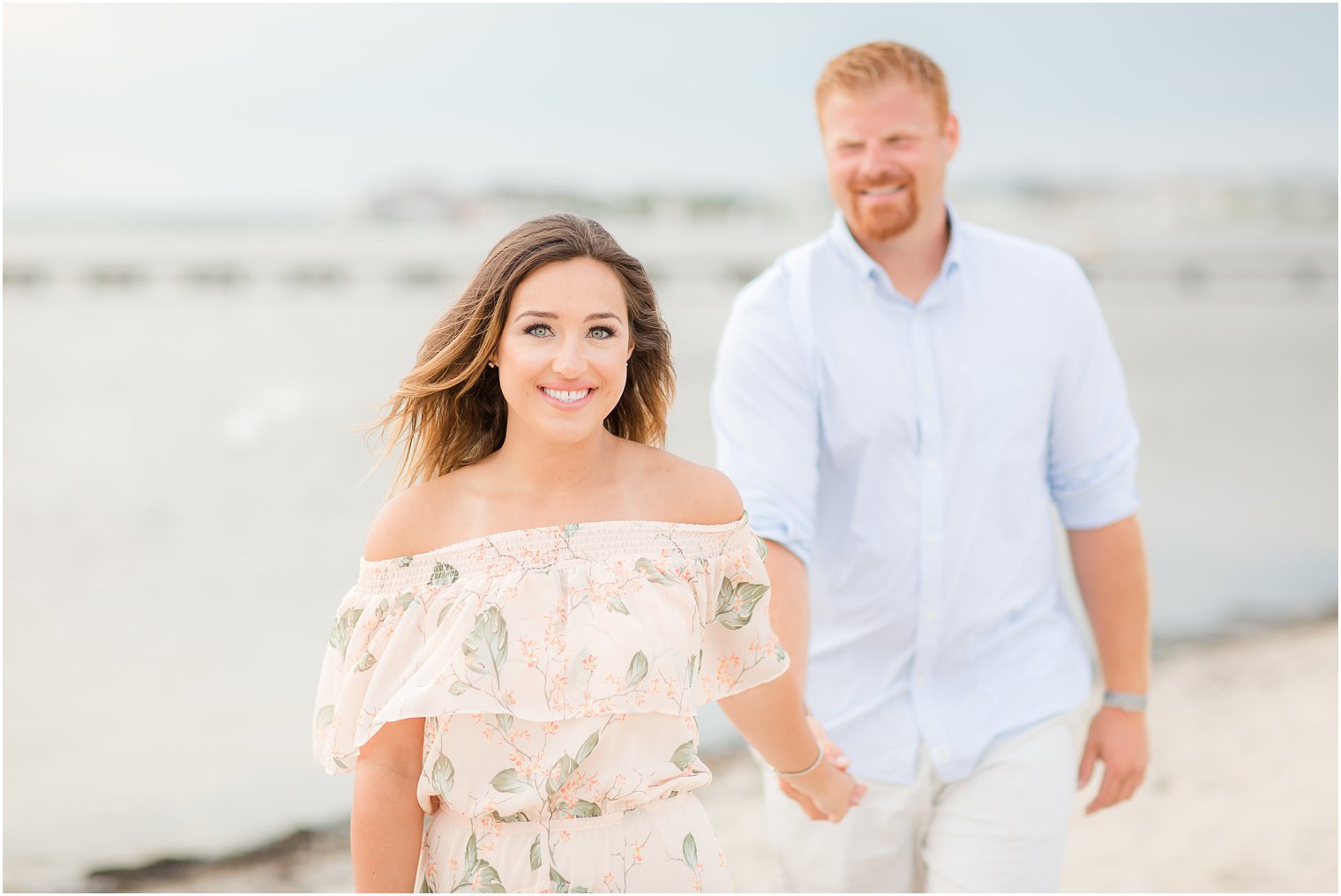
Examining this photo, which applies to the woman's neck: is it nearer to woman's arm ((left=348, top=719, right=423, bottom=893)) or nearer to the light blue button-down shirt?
woman's arm ((left=348, top=719, right=423, bottom=893))

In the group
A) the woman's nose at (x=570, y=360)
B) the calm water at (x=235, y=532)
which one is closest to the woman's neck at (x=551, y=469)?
the woman's nose at (x=570, y=360)

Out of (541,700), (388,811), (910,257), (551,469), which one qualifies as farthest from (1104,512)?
(388,811)

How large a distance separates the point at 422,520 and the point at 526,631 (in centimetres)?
20

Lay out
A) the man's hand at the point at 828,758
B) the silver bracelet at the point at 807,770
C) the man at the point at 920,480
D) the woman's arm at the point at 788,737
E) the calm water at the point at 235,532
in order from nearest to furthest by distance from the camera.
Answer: the woman's arm at the point at 788,737 → the silver bracelet at the point at 807,770 → the man's hand at the point at 828,758 → the man at the point at 920,480 → the calm water at the point at 235,532

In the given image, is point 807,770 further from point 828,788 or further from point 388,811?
point 388,811

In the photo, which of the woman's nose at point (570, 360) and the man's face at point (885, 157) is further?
the man's face at point (885, 157)

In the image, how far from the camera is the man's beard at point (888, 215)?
2434 mm

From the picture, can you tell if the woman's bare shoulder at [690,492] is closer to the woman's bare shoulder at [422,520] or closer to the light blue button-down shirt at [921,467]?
the woman's bare shoulder at [422,520]

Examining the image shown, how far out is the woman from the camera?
1491 mm

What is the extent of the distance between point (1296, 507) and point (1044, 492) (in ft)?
36.4

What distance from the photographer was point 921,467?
7.82 feet

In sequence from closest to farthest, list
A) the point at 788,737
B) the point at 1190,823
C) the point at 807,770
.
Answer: the point at 788,737 < the point at 807,770 < the point at 1190,823

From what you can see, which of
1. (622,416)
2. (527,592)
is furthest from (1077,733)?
(527,592)

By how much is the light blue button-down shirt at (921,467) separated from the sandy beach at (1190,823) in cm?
238
